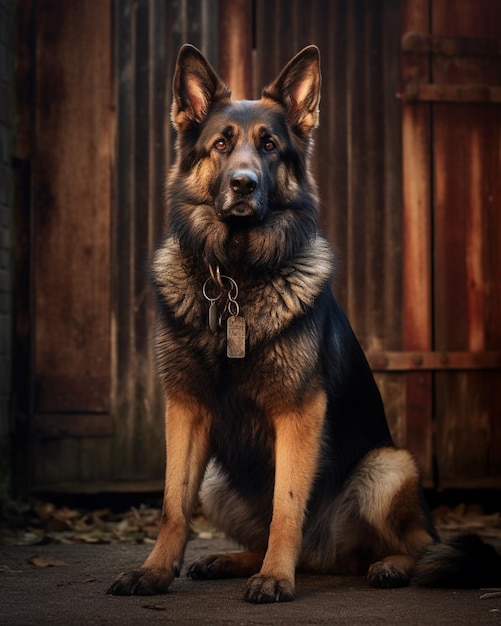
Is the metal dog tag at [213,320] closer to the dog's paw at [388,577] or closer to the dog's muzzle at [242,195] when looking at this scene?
the dog's muzzle at [242,195]

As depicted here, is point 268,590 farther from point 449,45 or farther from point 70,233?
point 449,45

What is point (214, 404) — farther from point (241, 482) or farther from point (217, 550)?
point (217, 550)

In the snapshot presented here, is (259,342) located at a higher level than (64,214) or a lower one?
lower

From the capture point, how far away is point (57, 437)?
20.5 feet

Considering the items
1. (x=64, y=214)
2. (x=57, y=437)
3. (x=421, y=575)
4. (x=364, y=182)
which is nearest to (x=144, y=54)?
(x=64, y=214)

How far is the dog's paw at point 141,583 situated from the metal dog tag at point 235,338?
88cm

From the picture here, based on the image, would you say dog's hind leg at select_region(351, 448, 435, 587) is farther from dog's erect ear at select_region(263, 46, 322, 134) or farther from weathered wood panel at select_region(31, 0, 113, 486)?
weathered wood panel at select_region(31, 0, 113, 486)

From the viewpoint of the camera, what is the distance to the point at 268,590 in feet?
11.6

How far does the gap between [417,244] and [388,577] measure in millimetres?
2998

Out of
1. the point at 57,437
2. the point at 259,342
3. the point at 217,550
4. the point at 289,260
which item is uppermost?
the point at 289,260

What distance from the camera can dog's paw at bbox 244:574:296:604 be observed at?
3.54 metres

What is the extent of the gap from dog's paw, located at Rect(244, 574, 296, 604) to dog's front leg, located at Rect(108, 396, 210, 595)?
341 mm

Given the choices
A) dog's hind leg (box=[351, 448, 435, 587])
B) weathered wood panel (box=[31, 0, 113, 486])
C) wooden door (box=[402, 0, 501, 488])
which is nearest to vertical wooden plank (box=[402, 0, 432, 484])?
wooden door (box=[402, 0, 501, 488])

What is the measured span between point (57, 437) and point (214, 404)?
2591mm
